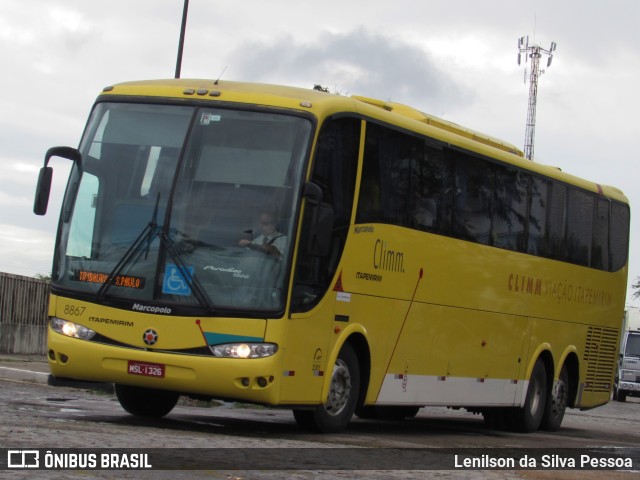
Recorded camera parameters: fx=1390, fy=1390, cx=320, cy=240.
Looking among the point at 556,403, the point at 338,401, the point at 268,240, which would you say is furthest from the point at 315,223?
the point at 556,403

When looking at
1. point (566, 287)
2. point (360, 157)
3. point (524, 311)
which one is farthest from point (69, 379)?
point (566, 287)

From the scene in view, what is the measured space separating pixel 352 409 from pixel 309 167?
303 cm

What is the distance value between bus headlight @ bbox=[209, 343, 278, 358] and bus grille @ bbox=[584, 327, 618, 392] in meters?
10.4

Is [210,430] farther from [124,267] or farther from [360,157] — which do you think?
[360,157]

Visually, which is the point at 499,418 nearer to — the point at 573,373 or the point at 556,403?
the point at 556,403

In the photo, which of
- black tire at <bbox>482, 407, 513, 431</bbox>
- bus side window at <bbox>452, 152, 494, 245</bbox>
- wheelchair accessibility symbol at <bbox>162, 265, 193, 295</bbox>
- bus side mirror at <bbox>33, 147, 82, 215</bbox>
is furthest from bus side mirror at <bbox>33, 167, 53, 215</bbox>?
black tire at <bbox>482, 407, 513, 431</bbox>

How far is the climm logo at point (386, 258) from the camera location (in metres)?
16.1

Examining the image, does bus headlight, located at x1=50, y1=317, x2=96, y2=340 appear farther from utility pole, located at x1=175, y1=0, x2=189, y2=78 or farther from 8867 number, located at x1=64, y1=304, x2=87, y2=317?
utility pole, located at x1=175, y1=0, x2=189, y2=78

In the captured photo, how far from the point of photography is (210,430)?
1459cm

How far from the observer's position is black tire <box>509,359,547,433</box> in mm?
21250

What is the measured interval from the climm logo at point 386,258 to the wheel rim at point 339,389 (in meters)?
1.31

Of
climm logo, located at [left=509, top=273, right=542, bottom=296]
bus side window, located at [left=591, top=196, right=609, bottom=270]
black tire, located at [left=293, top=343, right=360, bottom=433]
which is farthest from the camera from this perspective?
bus side window, located at [left=591, top=196, right=609, bottom=270]

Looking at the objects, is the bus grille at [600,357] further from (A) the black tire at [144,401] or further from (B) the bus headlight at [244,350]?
(B) the bus headlight at [244,350]

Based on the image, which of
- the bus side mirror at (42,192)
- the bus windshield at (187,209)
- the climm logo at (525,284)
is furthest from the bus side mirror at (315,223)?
the climm logo at (525,284)
